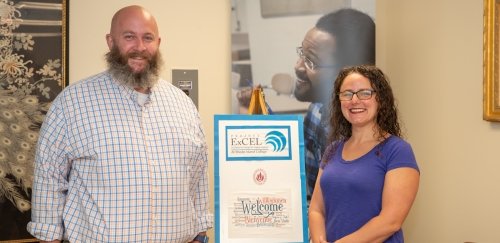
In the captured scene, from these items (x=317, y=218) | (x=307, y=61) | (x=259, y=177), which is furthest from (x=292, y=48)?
(x=317, y=218)

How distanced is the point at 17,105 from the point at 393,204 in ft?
6.10

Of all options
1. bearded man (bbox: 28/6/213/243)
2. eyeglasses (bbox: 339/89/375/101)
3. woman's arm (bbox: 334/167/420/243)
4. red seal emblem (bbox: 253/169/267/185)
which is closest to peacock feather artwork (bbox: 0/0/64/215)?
bearded man (bbox: 28/6/213/243)

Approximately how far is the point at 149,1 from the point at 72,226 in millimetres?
1406

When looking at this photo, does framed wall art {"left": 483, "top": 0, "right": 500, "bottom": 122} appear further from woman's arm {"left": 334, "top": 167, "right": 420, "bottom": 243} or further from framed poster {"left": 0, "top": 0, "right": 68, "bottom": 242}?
framed poster {"left": 0, "top": 0, "right": 68, "bottom": 242}

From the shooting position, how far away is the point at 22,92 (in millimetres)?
2705

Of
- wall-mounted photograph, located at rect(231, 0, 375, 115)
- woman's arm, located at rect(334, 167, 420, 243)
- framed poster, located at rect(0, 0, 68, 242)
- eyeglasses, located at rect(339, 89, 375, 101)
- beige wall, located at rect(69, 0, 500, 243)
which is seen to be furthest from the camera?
wall-mounted photograph, located at rect(231, 0, 375, 115)

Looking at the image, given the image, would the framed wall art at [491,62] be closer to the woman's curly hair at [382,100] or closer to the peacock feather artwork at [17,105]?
the woman's curly hair at [382,100]

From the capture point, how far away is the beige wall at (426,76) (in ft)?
8.43

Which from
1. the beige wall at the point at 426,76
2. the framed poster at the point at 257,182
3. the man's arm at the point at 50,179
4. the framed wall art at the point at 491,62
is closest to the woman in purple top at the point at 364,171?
the framed poster at the point at 257,182

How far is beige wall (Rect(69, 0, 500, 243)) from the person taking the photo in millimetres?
2570

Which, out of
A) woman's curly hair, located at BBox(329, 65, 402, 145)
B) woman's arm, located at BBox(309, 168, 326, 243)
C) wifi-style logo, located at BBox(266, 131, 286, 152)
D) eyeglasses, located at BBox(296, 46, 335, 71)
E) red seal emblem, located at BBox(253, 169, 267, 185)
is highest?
eyeglasses, located at BBox(296, 46, 335, 71)

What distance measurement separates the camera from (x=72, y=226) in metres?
2.13

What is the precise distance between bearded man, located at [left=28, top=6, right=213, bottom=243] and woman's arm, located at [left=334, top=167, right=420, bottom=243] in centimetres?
78

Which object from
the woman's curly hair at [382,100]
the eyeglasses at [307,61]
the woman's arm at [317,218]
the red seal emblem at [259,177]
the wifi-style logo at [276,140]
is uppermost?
the eyeglasses at [307,61]
